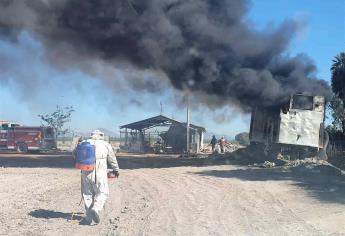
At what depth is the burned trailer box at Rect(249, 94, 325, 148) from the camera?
24.8 metres

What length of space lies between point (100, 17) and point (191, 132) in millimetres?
24750

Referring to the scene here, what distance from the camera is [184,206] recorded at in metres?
Result: 10.8

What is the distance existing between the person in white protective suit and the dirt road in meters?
0.27

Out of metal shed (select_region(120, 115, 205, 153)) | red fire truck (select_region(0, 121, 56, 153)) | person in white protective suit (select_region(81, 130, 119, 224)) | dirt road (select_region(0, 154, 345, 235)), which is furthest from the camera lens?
metal shed (select_region(120, 115, 205, 153))

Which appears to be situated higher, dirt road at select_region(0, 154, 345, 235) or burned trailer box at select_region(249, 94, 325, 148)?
burned trailer box at select_region(249, 94, 325, 148)

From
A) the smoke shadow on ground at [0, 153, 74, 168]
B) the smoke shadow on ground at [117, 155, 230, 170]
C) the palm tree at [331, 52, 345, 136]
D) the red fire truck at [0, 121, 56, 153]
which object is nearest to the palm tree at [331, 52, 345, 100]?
the palm tree at [331, 52, 345, 136]

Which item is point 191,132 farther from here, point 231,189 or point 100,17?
point 231,189

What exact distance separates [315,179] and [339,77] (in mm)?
8625

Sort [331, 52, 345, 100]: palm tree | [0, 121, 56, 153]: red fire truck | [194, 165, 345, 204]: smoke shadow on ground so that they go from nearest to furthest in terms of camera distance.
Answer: [194, 165, 345, 204]: smoke shadow on ground
[331, 52, 345, 100]: palm tree
[0, 121, 56, 153]: red fire truck

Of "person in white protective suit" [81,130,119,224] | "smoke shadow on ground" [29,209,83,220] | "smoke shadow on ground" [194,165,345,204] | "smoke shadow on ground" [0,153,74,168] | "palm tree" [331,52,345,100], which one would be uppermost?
"palm tree" [331,52,345,100]

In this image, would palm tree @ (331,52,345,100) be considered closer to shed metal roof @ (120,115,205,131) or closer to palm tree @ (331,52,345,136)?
palm tree @ (331,52,345,136)

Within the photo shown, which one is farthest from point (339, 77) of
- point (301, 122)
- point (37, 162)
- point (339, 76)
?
point (37, 162)

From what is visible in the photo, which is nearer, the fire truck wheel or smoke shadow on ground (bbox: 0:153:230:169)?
smoke shadow on ground (bbox: 0:153:230:169)

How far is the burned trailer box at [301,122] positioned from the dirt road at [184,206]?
24.6 feet
